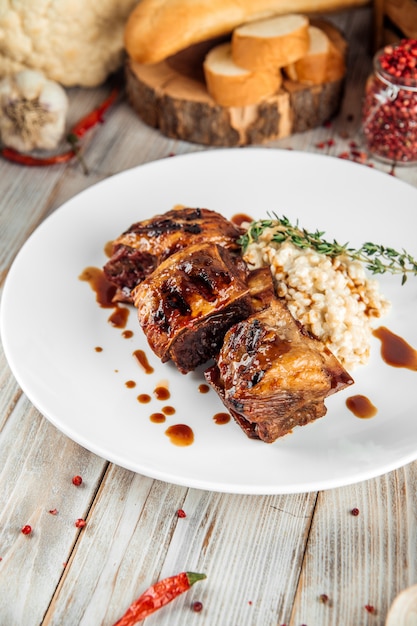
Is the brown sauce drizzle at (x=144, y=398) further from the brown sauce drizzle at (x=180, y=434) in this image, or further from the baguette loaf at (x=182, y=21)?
the baguette loaf at (x=182, y=21)

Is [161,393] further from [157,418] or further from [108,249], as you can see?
[108,249]

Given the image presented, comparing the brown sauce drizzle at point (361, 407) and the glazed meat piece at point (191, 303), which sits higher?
the glazed meat piece at point (191, 303)

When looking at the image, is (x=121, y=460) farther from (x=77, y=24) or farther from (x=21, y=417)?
(x=77, y=24)

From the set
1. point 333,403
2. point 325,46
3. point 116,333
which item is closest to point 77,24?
point 325,46

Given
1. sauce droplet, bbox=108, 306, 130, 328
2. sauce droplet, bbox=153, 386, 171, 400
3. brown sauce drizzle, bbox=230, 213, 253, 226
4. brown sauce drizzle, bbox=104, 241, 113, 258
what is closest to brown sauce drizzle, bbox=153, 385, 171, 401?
sauce droplet, bbox=153, 386, 171, 400

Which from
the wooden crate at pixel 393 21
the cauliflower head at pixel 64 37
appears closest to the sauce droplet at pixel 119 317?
the cauliflower head at pixel 64 37

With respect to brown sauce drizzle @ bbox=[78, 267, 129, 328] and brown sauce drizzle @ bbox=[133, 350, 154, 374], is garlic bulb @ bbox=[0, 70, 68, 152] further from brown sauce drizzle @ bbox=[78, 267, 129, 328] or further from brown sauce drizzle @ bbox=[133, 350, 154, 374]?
brown sauce drizzle @ bbox=[133, 350, 154, 374]

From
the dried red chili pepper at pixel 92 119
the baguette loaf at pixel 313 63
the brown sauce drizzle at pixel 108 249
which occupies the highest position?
the baguette loaf at pixel 313 63

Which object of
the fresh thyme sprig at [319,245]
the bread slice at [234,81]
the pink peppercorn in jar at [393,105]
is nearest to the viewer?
the fresh thyme sprig at [319,245]
